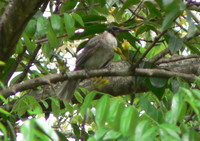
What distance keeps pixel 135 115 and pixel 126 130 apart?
0.97ft

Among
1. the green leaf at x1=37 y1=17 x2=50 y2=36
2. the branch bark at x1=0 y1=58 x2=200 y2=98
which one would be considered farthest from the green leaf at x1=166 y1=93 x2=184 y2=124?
the green leaf at x1=37 y1=17 x2=50 y2=36

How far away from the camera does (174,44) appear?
3930mm

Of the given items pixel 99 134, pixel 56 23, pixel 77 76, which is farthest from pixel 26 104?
pixel 99 134

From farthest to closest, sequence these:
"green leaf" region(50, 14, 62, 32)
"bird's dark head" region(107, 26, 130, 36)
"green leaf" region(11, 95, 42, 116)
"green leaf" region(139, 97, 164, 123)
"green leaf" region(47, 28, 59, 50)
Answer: "bird's dark head" region(107, 26, 130, 36)
"green leaf" region(11, 95, 42, 116)
"green leaf" region(47, 28, 59, 50)
"green leaf" region(50, 14, 62, 32)
"green leaf" region(139, 97, 164, 123)

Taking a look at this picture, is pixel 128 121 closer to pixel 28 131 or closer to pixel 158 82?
pixel 28 131

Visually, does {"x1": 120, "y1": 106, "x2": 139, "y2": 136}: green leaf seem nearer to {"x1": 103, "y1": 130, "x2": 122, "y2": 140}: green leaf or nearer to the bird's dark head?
{"x1": 103, "y1": 130, "x2": 122, "y2": 140}: green leaf

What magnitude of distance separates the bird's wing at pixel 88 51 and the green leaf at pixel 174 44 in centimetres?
181

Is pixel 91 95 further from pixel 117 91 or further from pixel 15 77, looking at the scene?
pixel 15 77

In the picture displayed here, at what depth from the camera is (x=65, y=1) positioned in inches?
191

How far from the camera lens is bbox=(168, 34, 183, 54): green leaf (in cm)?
390

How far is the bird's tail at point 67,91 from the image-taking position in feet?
15.5

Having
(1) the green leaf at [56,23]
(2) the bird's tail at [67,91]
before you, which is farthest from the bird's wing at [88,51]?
(1) the green leaf at [56,23]

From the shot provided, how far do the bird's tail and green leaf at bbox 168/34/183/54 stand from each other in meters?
1.25

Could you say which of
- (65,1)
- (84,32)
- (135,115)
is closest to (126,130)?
(135,115)
